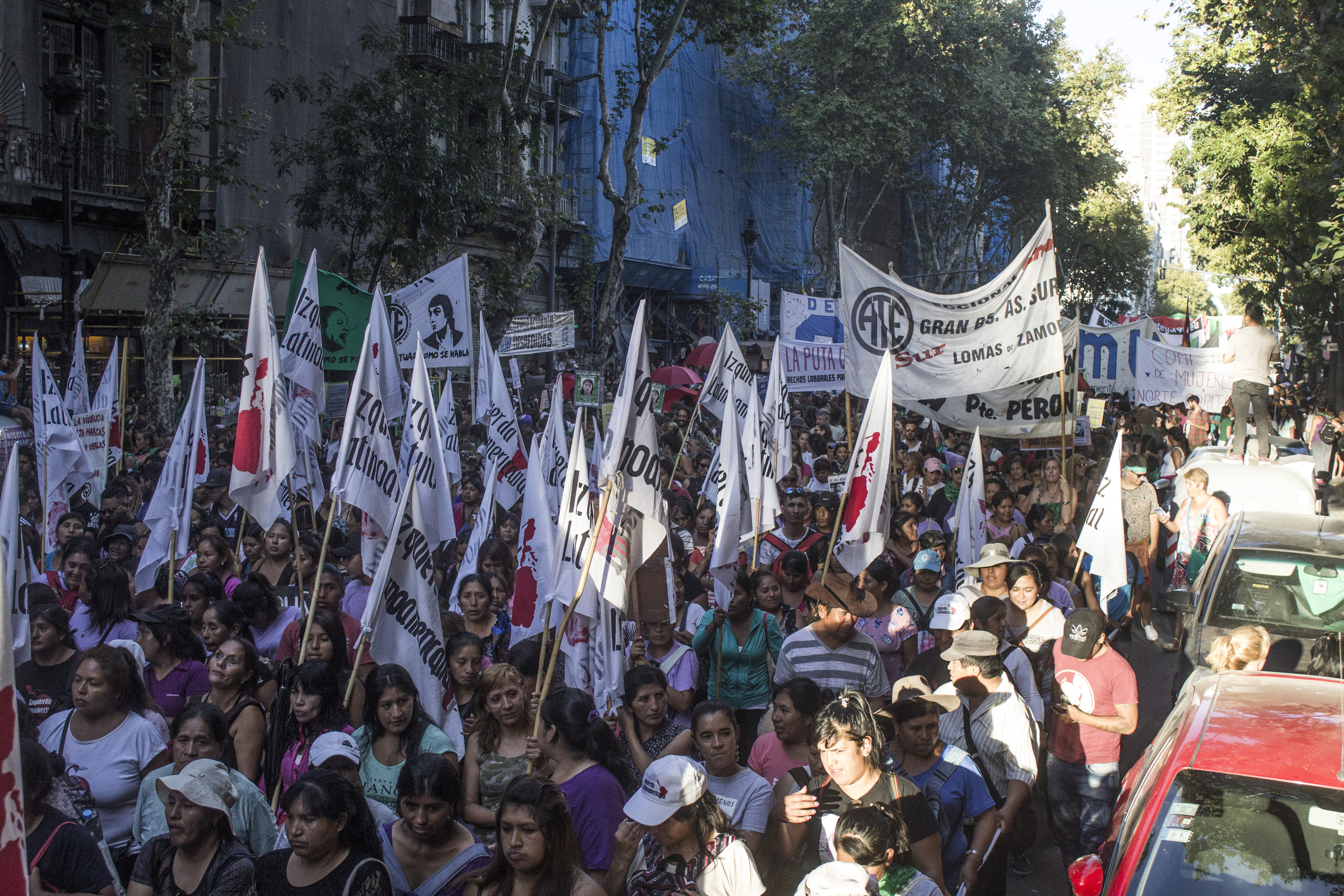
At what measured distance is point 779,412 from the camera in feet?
38.6

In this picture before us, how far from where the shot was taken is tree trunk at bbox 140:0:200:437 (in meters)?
16.1

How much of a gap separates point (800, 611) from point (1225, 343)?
35.4ft

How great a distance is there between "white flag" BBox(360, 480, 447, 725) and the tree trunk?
10.6 meters

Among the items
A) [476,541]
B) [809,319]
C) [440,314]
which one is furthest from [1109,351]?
[476,541]

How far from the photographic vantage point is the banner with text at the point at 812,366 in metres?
14.8

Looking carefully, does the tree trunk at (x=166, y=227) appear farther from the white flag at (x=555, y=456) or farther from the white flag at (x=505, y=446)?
the white flag at (x=555, y=456)

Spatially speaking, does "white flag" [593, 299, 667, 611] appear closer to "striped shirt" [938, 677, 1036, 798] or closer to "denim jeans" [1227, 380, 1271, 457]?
"striped shirt" [938, 677, 1036, 798]

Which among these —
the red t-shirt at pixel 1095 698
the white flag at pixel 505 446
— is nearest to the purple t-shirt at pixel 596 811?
the red t-shirt at pixel 1095 698

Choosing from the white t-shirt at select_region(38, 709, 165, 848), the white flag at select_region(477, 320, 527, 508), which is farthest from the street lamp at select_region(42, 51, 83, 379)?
Answer: the white t-shirt at select_region(38, 709, 165, 848)

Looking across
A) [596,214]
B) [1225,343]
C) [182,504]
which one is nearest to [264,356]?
[182,504]

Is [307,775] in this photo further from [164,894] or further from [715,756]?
[715,756]

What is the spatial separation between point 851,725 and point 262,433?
5.16 metres

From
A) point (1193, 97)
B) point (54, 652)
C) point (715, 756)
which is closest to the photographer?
point (715, 756)

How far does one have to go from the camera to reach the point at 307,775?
396 cm
